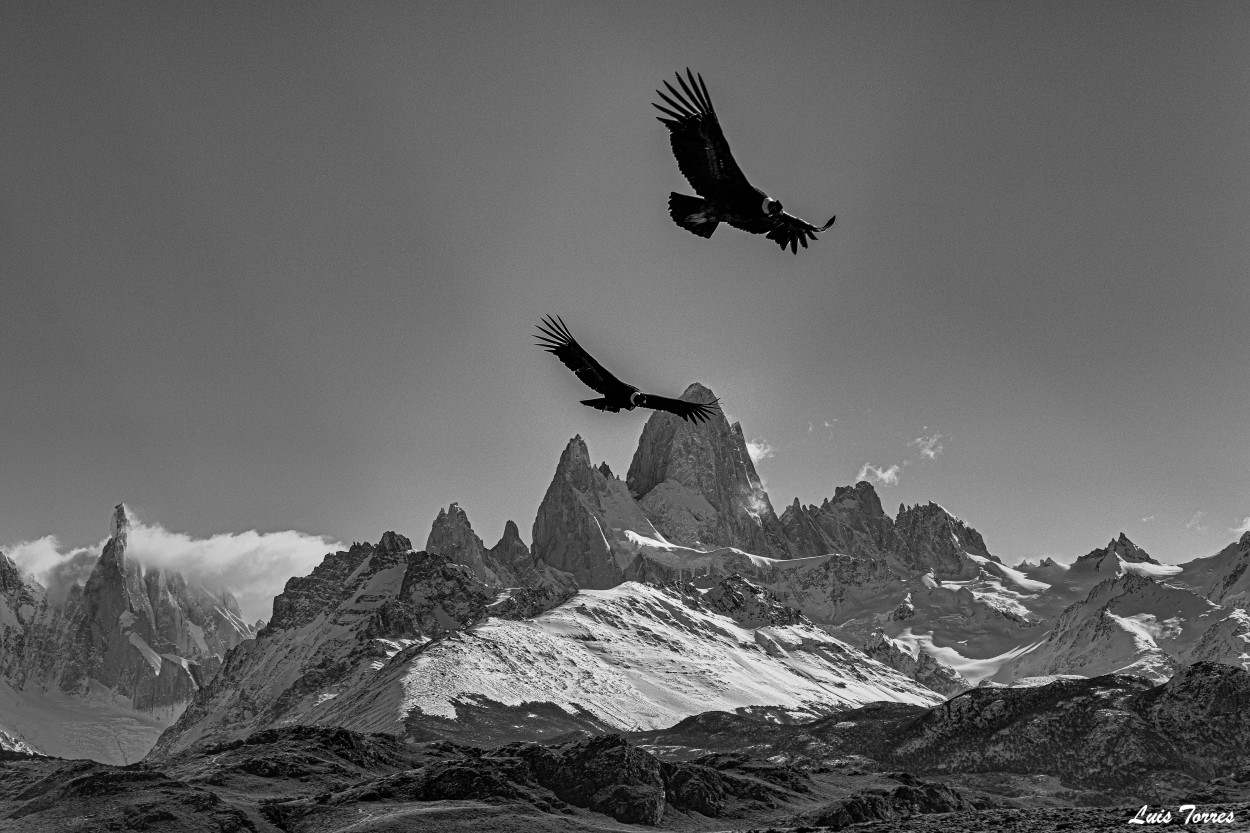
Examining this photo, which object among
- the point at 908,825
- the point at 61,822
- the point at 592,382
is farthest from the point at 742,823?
the point at 592,382

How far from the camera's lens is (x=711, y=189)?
27.0 m

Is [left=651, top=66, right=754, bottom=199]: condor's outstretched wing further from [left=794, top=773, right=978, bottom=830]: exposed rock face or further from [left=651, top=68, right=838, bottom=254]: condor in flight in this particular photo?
[left=794, top=773, right=978, bottom=830]: exposed rock face

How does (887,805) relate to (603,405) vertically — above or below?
below

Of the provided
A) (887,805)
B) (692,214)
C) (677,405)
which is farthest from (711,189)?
(887,805)

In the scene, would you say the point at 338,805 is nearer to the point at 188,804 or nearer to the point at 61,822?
the point at 188,804

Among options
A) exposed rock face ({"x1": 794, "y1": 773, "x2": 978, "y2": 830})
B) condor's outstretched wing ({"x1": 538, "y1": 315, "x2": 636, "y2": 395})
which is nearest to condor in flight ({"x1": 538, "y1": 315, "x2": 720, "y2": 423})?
condor's outstretched wing ({"x1": 538, "y1": 315, "x2": 636, "y2": 395})

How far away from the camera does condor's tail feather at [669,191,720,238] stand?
2717cm

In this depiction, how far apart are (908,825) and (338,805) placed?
9686 cm

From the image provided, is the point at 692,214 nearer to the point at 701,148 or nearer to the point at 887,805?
the point at 701,148

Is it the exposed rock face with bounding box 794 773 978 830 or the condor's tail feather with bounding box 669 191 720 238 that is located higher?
the condor's tail feather with bounding box 669 191 720 238

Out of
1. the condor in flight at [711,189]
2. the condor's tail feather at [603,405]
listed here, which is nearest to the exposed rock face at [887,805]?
the condor's tail feather at [603,405]

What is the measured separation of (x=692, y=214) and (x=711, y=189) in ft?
2.35

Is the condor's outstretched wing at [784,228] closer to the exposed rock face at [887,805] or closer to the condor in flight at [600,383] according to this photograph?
the condor in flight at [600,383]

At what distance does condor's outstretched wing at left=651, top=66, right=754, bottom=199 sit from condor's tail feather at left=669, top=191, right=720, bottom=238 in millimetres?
286
